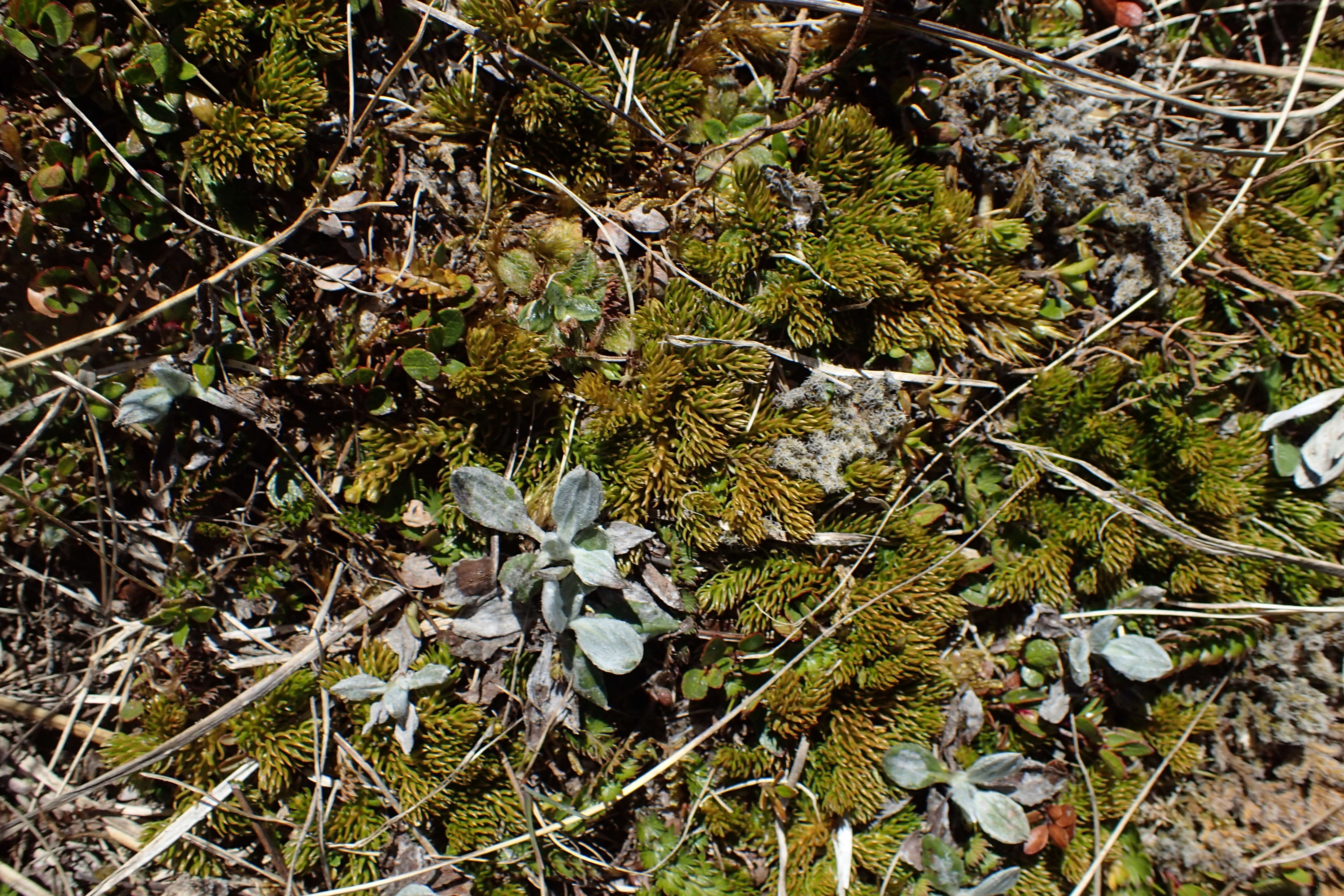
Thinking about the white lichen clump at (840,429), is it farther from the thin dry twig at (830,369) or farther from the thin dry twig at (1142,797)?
the thin dry twig at (1142,797)

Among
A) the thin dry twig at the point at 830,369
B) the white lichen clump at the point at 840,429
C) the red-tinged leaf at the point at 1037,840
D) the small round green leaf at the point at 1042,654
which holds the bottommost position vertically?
the red-tinged leaf at the point at 1037,840

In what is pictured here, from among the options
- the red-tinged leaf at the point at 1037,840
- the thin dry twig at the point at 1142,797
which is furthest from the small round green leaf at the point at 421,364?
the thin dry twig at the point at 1142,797

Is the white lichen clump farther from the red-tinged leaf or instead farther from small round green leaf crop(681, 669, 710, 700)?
the red-tinged leaf

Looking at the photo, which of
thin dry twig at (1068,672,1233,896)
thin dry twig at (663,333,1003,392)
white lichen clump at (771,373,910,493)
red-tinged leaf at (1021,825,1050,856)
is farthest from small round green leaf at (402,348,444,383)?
thin dry twig at (1068,672,1233,896)

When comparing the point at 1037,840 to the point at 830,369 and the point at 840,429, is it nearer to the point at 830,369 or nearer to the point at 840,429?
the point at 840,429

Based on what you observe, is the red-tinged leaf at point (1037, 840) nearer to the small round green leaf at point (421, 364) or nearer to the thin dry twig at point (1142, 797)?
the thin dry twig at point (1142, 797)

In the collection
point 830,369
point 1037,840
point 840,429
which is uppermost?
point 830,369

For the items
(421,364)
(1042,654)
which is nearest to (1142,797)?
(1042,654)

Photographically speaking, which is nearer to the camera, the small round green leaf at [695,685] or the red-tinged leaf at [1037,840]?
the small round green leaf at [695,685]

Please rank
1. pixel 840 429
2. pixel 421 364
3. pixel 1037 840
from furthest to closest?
1. pixel 1037 840
2. pixel 840 429
3. pixel 421 364

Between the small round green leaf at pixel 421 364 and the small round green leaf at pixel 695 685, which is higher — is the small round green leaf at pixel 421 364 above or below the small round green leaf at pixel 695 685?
above

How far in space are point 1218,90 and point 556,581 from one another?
3.27 metres

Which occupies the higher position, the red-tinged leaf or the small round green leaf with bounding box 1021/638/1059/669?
the small round green leaf with bounding box 1021/638/1059/669

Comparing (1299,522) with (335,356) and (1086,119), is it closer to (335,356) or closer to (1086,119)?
(1086,119)
